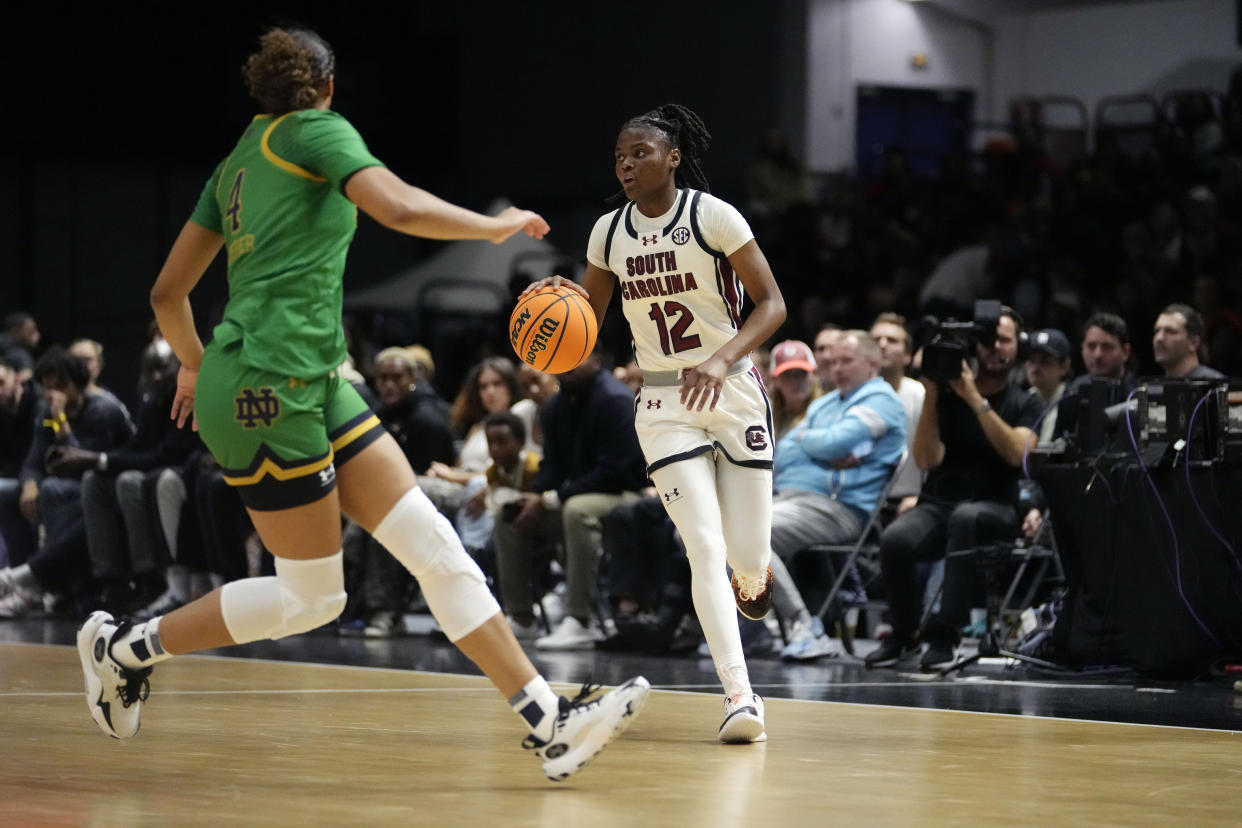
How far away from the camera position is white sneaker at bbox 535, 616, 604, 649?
28.0 ft

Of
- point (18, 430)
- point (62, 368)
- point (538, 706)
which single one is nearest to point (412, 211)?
point (538, 706)

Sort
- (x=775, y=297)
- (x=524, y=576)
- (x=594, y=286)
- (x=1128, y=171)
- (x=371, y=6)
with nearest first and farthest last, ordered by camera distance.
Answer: (x=775, y=297) < (x=594, y=286) < (x=524, y=576) < (x=1128, y=171) < (x=371, y=6)

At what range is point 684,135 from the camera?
18.3 feet

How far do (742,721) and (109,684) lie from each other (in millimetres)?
1727

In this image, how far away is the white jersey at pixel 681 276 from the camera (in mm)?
5238

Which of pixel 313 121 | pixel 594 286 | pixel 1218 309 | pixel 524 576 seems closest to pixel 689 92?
pixel 1218 309

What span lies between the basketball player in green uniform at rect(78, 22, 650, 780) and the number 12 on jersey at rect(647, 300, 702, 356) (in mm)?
1265

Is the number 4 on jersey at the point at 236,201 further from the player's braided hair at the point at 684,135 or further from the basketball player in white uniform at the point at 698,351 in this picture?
the player's braided hair at the point at 684,135

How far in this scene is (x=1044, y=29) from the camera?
744 inches

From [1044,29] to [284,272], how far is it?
16289mm

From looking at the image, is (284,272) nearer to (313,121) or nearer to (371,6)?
(313,121)

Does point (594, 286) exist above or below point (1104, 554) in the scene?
above

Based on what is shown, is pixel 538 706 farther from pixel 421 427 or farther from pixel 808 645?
pixel 421 427

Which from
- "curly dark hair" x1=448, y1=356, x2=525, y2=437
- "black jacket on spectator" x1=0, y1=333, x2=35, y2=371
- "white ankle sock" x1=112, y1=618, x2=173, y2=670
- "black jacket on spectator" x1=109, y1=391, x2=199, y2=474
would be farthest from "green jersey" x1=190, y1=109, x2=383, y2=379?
"black jacket on spectator" x1=0, y1=333, x2=35, y2=371
